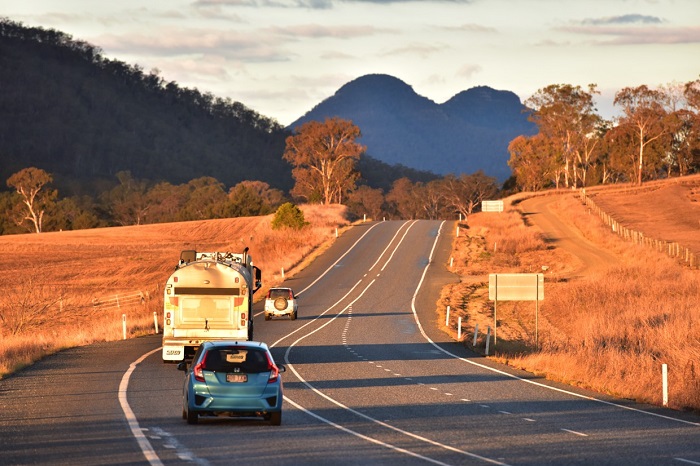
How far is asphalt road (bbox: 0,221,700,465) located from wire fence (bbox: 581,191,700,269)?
37.7m

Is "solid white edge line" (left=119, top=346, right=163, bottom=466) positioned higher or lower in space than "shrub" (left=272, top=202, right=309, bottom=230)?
lower

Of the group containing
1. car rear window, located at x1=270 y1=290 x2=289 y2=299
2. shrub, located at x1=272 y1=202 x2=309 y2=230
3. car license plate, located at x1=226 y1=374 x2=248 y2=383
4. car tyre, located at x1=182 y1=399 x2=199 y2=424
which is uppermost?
shrub, located at x1=272 y1=202 x2=309 y2=230

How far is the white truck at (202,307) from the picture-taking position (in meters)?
29.4

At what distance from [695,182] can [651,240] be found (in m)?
58.3

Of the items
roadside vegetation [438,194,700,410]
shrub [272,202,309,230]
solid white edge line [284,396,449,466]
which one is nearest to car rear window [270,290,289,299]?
roadside vegetation [438,194,700,410]

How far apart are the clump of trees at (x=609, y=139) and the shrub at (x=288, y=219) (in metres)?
59.7

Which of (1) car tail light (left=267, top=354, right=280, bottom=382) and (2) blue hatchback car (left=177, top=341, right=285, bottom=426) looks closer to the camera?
(2) blue hatchback car (left=177, top=341, right=285, bottom=426)

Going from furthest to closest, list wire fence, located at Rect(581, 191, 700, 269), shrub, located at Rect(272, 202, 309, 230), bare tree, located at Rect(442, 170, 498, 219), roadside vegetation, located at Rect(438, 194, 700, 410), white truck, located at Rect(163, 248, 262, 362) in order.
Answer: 1. bare tree, located at Rect(442, 170, 498, 219)
2. shrub, located at Rect(272, 202, 309, 230)
3. wire fence, located at Rect(581, 191, 700, 269)
4. white truck, located at Rect(163, 248, 262, 362)
5. roadside vegetation, located at Rect(438, 194, 700, 410)

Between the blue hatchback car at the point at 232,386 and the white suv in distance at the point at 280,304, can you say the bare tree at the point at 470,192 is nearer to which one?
the white suv in distance at the point at 280,304

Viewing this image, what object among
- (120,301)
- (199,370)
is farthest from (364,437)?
(120,301)

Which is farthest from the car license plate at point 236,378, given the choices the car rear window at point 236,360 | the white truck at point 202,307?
the white truck at point 202,307

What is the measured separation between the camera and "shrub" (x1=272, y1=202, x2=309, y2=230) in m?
99.9

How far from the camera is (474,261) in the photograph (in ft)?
263

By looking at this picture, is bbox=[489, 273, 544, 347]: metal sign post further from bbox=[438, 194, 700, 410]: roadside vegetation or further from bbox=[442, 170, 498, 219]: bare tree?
bbox=[442, 170, 498, 219]: bare tree
